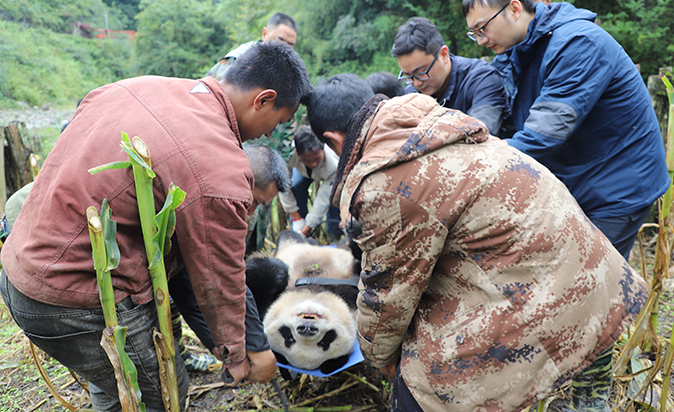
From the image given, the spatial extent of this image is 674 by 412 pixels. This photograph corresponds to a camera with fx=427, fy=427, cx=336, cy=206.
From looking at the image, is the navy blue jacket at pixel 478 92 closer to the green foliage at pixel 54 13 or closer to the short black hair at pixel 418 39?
the short black hair at pixel 418 39

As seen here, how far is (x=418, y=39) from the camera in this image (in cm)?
301

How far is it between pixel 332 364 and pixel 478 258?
4.87ft

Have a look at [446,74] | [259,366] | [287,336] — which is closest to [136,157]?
[259,366]

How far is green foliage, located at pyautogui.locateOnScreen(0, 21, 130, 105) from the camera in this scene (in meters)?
7.47

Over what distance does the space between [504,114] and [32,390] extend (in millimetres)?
3692

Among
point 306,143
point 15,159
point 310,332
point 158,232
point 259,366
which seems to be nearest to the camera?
point 158,232

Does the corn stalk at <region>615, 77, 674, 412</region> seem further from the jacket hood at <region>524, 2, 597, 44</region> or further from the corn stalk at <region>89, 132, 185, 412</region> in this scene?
the corn stalk at <region>89, 132, 185, 412</region>

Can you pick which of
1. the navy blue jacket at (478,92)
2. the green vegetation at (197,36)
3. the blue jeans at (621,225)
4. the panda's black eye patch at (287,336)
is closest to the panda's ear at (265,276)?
the panda's black eye patch at (287,336)

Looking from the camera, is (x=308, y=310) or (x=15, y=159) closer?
(x=308, y=310)

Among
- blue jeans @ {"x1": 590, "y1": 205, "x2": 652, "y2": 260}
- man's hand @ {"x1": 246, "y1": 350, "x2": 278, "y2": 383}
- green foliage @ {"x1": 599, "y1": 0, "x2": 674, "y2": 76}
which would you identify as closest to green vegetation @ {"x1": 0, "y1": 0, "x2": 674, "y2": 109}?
green foliage @ {"x1": 599, "y1": 0, "x2": 674, "y2": 76}

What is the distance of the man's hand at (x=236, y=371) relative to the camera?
1810mm

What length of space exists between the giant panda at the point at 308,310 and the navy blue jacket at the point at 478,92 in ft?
4.68

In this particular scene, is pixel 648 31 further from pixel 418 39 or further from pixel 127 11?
pixel 127 11

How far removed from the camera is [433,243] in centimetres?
145
